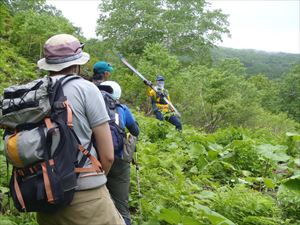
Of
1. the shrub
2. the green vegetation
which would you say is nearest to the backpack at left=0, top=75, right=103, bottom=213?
the green vegetation

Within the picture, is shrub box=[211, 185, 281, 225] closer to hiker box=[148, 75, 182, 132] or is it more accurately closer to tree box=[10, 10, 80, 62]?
hiker box=[148, 75, 182, 132]

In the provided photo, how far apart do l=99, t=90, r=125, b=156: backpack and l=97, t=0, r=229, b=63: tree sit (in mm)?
24682

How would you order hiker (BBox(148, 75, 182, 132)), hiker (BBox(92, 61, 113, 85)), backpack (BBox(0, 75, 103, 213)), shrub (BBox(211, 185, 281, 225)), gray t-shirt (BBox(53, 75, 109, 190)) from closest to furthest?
1. backpack (BBox(0, 75, 103, 213))
2. gray t-shirt (BBox(53, 75, 109, 190))
3. hiker (BBox(92, 61, 113, 85))
4. shrub (BBox(211, 185, 281, 225))
5. hiker (BBox(148, 75, 182, 132))

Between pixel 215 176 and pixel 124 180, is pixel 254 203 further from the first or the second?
pixel 215 176

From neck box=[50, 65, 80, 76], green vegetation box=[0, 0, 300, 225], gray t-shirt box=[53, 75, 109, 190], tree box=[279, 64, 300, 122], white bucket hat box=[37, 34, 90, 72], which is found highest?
white bucket hat box=[37, 34, 90, 72]

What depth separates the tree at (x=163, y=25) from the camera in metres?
28.8

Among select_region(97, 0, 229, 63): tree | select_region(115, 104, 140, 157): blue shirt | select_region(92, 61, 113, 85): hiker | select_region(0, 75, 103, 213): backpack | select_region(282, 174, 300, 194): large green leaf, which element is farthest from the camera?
select_region(97, 0, 229, 63): tree

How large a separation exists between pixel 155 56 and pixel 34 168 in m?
16.0

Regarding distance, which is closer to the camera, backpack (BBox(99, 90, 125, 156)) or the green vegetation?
backpack (BBox(99, 90, 125, 156))

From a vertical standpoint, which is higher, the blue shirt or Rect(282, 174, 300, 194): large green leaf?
the blue shirt

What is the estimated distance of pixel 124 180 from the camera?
3.93 meters

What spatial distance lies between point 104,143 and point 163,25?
2739cm

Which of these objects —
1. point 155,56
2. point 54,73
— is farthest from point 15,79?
point 54,73

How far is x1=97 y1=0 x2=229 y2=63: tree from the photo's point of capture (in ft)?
94.3
